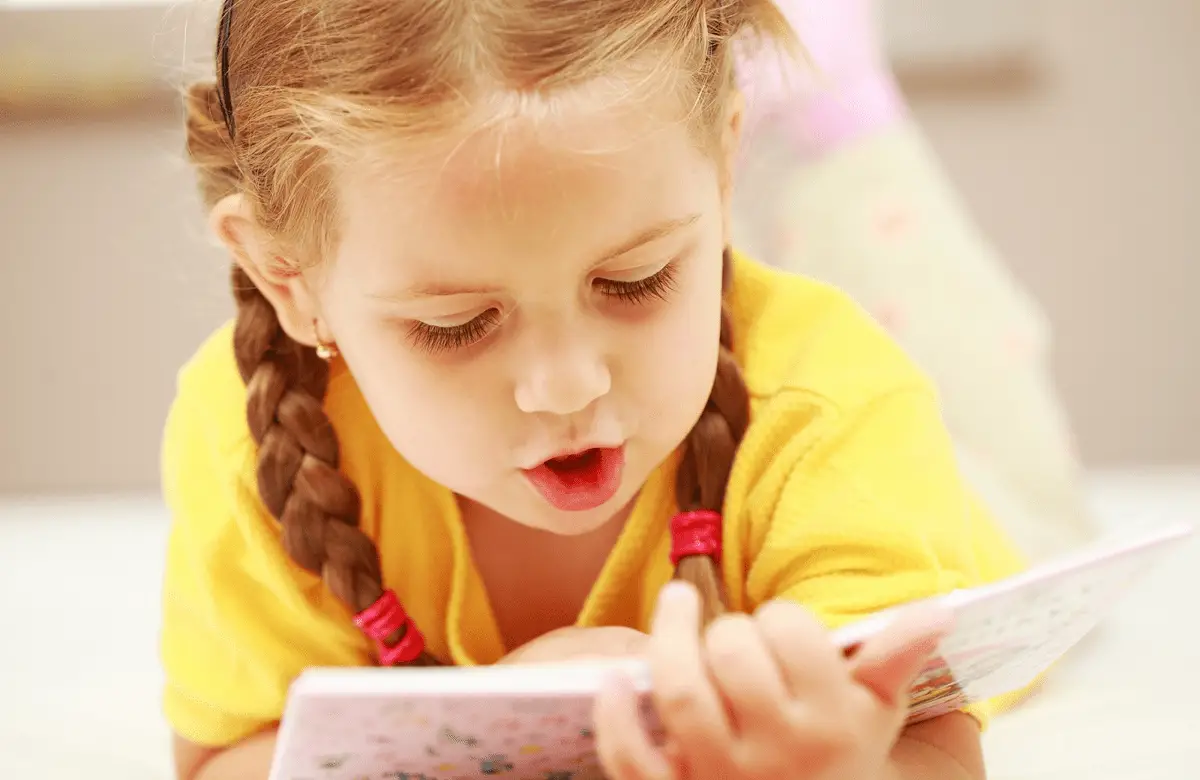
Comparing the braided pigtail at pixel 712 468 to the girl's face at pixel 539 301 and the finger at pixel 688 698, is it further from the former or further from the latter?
the finger at pixel 688 698

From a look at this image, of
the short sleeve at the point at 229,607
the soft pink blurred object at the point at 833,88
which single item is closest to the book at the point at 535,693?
the short sleeve at the point at 229,607

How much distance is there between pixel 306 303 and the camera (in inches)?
25.0

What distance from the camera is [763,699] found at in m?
0.42

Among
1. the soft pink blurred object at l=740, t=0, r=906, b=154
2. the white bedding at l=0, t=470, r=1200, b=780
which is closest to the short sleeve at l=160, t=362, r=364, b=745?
the white bedding at l=0, t=470, r=1200, b=780

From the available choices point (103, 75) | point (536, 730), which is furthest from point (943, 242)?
point (103, 75)

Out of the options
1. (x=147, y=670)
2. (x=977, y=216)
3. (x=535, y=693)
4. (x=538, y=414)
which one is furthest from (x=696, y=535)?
(x=977, y=216)

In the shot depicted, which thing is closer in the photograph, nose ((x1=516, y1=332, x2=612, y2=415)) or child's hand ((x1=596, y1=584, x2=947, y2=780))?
child's hand ((x1=596, y1=584, x2=947, y2=780))

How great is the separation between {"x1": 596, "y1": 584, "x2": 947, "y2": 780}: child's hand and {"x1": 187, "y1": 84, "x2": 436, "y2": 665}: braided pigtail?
11.1 inches

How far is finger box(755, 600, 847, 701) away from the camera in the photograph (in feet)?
1.38

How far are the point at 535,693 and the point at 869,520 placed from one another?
26 cm

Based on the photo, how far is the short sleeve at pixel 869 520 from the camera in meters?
0.62

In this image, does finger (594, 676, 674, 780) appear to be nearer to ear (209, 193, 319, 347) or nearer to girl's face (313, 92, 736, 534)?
girl's face (313, 92, 736, 534)

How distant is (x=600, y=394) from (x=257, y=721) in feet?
1.07

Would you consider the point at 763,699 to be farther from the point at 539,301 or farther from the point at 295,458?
the point at 295,458
